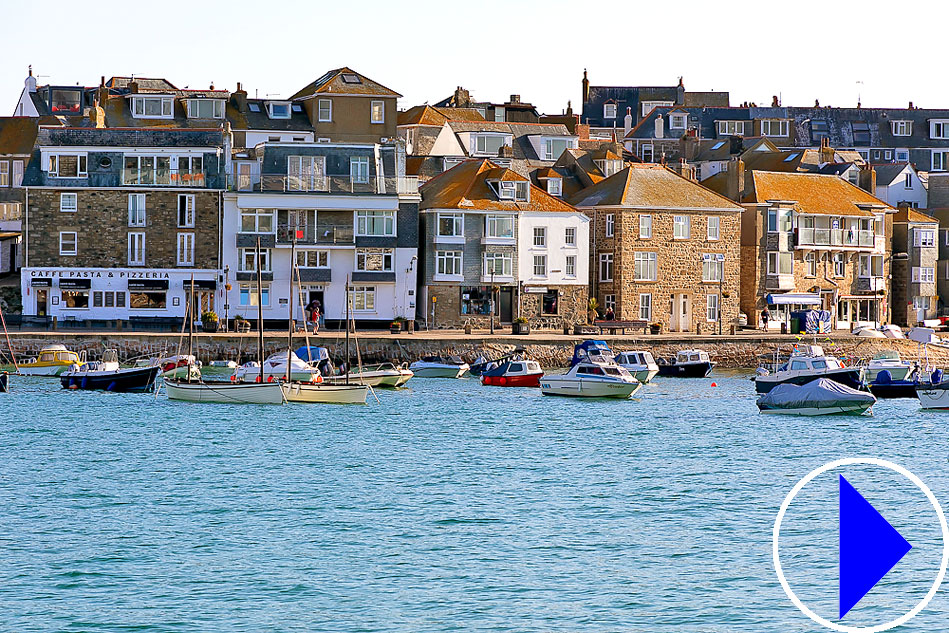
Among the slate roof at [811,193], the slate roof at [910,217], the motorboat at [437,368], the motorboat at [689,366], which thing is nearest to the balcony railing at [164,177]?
the motorboat at [437,368]

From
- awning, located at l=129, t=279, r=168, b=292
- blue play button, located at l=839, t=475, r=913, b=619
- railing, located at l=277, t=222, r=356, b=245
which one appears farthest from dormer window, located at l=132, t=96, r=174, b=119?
blue play button, located at l=839, t=475, r=913, b=619

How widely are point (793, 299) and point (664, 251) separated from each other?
9479mm

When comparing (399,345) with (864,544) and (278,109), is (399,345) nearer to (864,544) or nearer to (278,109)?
(278,109)

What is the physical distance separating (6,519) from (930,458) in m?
26.1

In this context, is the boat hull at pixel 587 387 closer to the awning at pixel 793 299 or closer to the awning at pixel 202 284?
the awning at pixel 202 284

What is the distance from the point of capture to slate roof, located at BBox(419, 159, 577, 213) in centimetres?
8138

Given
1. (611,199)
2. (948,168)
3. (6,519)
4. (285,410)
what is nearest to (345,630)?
(6,519)

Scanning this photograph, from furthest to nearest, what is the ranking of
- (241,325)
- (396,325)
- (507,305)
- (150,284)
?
(507,305)
(150,284)
(396,325)
(241,325)

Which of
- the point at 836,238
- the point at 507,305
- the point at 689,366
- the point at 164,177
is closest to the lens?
the point at 689,366

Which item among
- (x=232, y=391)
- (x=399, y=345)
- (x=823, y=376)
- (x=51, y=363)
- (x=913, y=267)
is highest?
(x=913, y=267)

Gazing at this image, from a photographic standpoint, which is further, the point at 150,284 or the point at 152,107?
the point at 152,107

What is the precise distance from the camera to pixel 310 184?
7744cm

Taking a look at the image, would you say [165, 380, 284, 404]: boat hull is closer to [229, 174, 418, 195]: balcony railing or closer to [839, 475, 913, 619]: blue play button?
[229, 174, 418, 195]: balcony railing

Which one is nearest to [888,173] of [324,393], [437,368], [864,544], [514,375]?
[437,368]
